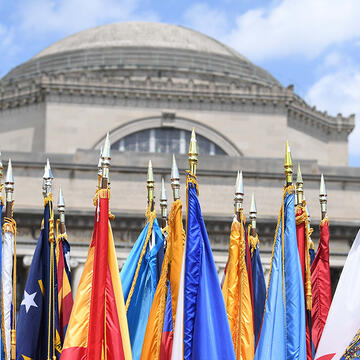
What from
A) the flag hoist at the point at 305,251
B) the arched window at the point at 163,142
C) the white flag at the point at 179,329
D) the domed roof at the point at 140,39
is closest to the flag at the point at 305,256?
the flag hoist at the point at 305,251

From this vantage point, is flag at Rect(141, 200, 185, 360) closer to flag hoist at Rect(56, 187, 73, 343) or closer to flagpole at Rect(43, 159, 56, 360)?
flagpole at Rect(43, 159, 56, 360)

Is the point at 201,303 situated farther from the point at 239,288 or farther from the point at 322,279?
the point at 322,279

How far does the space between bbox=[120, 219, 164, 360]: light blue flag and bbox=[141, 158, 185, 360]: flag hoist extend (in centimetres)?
128

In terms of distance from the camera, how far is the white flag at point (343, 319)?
45.2 feet

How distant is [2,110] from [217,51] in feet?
A: 41.9

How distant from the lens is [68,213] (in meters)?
31.0

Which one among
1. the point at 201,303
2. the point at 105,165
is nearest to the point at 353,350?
the point at 201,303

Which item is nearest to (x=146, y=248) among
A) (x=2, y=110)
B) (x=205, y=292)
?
(x=205, y=292)

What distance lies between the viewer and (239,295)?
50.0 ft

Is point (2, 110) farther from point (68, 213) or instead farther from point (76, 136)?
point (68, 213)

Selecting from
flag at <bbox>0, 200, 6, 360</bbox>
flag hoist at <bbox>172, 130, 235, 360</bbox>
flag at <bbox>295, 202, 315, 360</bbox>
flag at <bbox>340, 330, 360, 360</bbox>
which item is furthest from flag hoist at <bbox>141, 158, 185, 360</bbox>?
flag at <bbox>340, 330, 360, 360</bbox>

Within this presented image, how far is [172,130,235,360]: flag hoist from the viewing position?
13.2 m

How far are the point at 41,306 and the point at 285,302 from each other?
3.82 m

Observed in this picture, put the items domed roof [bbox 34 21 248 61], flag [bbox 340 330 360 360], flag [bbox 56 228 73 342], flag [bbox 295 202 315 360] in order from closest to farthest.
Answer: flag [bbox 340 330 360 360] < flag [bbox 295 202 315 360] < flag [bbox 56 228 73 342] < domed roof [bbox 34 21 248 61]
